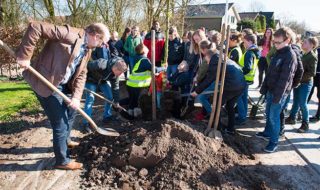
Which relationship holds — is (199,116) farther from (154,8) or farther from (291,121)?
(154,8)

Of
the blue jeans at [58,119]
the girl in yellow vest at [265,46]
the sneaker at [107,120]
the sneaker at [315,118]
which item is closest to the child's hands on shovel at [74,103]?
the blue jeans at [58,119]

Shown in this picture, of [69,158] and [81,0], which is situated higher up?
[81,0]

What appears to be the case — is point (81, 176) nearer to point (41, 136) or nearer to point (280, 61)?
point (41, 136)

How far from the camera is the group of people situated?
388cm

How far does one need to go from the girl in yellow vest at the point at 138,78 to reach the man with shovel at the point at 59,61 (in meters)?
1.93

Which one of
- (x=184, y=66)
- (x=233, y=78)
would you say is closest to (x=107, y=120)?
(x=184, y=66)

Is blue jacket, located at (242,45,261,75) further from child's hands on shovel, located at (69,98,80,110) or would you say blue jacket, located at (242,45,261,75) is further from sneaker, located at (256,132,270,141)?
child's hands on shovel, located at (69,98,80,110)

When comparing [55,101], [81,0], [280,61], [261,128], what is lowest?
[261,128]

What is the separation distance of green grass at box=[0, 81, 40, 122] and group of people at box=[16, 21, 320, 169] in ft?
6.14

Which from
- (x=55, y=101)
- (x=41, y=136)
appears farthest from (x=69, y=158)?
(x=41, y=136)

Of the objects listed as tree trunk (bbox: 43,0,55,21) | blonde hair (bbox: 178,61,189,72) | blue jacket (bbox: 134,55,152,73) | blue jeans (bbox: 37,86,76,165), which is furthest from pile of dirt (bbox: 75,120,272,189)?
tree trunk (bbox: 43,0,55,21)

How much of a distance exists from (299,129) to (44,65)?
15.8 feet

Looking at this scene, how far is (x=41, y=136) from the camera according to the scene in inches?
221

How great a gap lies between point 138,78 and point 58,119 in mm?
2415
